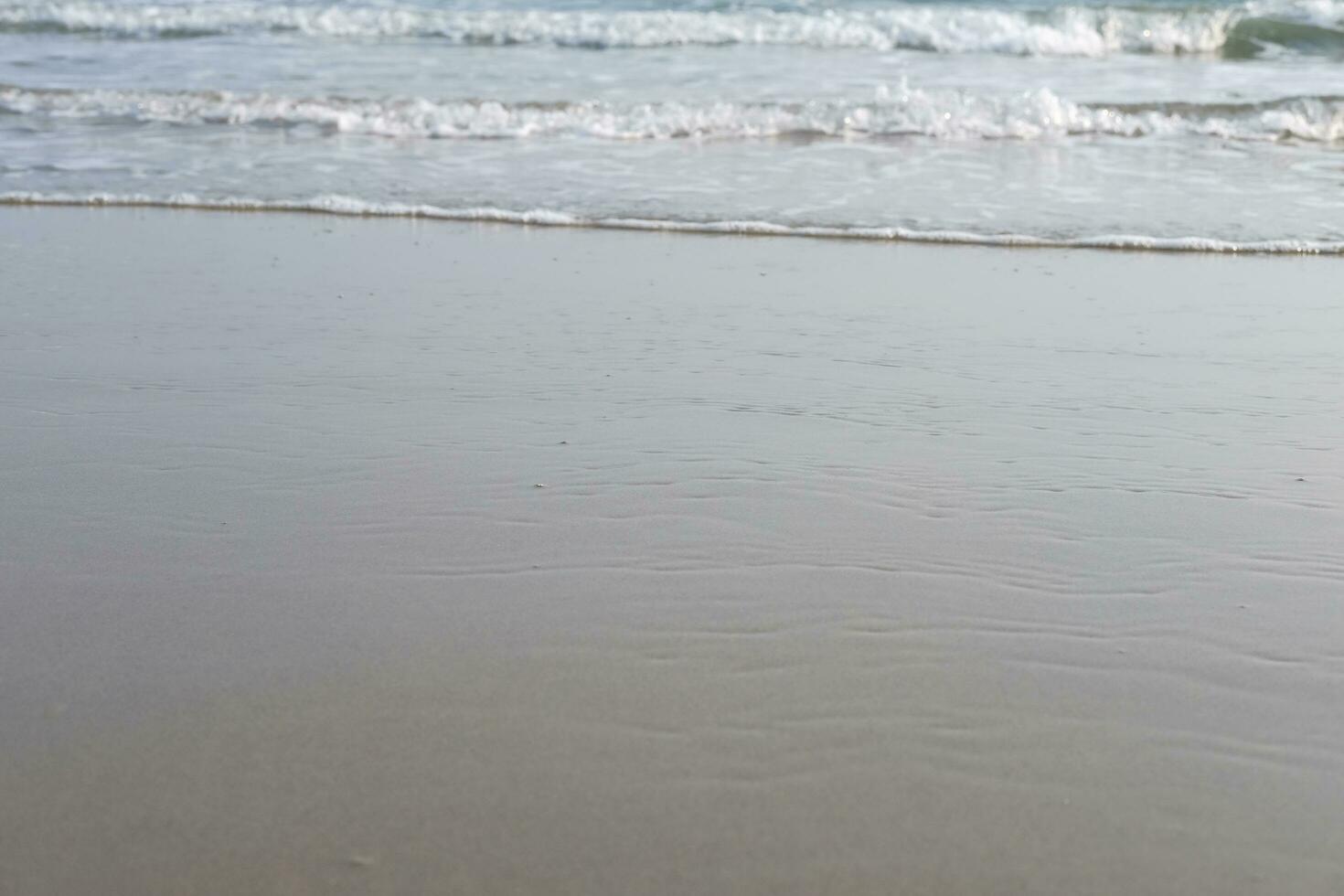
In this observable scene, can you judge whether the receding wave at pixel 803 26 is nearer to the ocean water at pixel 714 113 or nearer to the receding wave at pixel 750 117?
the ocean water at pixel 714 113

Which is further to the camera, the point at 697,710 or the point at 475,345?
the point at 475,345

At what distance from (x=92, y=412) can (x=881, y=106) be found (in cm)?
858

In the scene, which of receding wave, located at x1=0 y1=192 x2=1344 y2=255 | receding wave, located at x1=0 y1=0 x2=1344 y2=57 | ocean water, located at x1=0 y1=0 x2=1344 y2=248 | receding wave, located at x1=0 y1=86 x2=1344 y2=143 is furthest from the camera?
receding wave, located at x1=0 y1=0 x2=1344 y2=57

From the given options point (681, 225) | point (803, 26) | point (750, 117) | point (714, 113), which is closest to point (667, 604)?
point (681, 225)

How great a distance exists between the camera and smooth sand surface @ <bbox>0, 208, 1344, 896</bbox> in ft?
6.56

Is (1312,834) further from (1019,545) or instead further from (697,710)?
(1019,545)

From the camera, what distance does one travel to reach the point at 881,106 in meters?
11.8

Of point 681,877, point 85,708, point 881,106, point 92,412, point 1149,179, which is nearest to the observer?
point 681,877

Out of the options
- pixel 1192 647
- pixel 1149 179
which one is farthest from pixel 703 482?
pixel 1149 179

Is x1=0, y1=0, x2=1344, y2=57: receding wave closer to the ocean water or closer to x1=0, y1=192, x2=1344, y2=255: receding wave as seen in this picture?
the ocean water

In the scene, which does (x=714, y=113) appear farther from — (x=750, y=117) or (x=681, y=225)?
(x=681, y=225)

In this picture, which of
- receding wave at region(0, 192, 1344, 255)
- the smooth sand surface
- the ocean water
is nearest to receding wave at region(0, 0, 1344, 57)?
the ocean water

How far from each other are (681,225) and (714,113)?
4000 millimetres

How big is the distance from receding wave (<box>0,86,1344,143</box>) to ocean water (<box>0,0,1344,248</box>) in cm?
3
